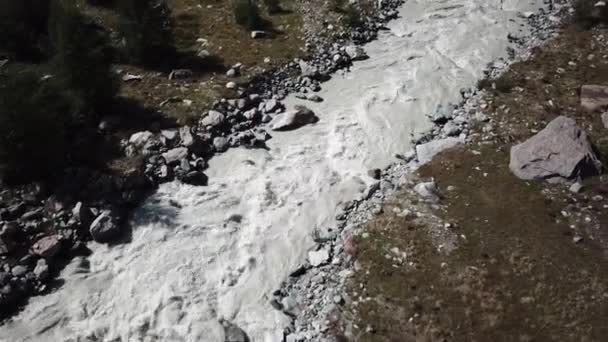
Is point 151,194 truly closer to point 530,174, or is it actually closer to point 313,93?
point 313,93

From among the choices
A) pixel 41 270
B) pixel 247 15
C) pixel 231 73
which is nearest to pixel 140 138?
pixel 231 73

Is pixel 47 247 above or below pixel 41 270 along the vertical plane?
above

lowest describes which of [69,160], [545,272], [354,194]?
[545,272]

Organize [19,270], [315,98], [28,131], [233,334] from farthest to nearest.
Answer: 1. [315,98]
2. [28,131]
3. [19,270]
4. [233,334]

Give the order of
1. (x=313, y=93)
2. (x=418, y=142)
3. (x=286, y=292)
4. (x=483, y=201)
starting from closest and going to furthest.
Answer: (x=286, y=292)
(x=483, y=201)
(x=418, y=142)
(x=313, y=93)

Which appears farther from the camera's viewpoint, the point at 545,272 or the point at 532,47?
the point at 532,47

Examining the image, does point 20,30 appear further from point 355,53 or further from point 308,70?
point 355,53

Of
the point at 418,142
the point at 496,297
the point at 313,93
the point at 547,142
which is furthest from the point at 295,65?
the point at 496,297
